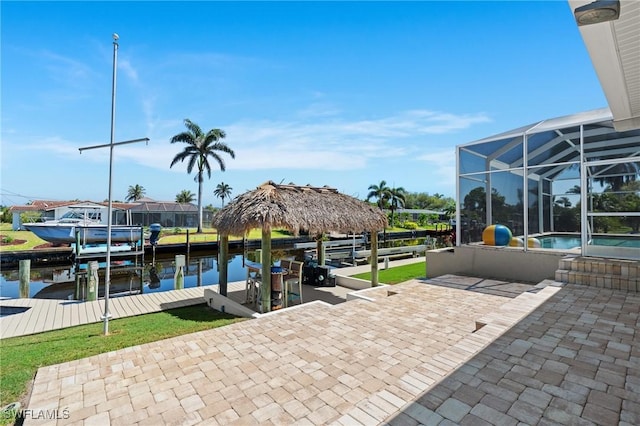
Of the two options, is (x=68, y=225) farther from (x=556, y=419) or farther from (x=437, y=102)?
(x=556, y=419)

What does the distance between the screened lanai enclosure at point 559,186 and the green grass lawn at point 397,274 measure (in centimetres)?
233

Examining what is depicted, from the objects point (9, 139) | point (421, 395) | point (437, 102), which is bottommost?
point (421, 395)

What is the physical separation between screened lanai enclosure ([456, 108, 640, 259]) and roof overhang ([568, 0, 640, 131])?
3252 millimetres

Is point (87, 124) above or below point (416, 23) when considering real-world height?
below

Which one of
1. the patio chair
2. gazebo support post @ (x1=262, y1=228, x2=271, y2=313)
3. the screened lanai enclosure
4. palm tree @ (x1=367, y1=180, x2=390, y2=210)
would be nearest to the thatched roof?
gazebo support post @ (x1=262, y1=228, x2=271, y2=313)

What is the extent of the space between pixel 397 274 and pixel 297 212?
19.8 feet

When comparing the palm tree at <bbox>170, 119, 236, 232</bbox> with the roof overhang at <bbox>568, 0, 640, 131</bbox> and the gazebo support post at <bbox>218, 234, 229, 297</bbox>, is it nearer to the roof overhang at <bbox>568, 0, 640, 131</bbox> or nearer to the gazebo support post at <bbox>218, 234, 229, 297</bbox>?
the gazebo support post at <bbox>218, 234, 229, 297</bbox>

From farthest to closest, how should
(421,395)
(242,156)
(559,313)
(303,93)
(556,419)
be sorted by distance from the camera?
(242,156)
(303,93)
(559,313)
(421,395)
(556,419)

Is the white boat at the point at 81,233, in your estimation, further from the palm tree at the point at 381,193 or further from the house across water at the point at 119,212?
the palm tree at the point at 381,193

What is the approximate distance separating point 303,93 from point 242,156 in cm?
2259

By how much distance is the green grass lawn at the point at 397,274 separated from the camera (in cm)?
1080

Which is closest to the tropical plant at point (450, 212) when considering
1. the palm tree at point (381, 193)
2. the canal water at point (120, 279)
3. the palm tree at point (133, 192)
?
the palm tree at point (381, 193)

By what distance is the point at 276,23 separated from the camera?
31.9ft

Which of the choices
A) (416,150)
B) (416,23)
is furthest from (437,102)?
(416,150)
